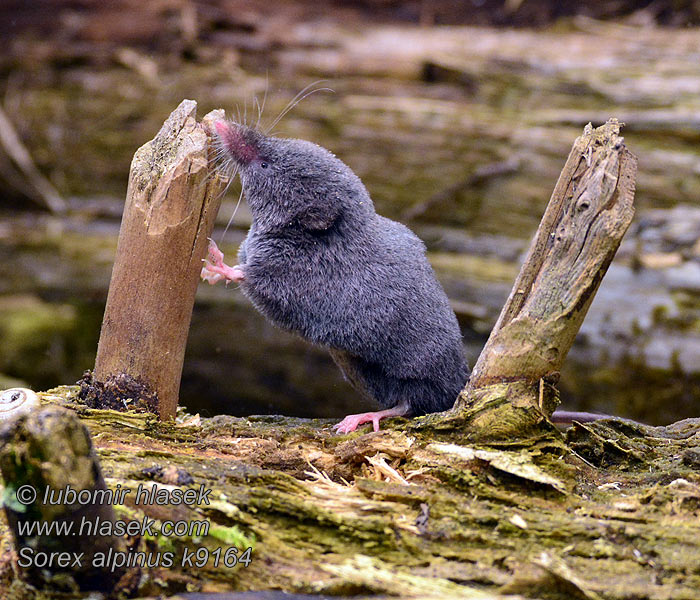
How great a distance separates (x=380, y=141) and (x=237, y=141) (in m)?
3.22

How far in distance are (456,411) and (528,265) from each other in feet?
2.42

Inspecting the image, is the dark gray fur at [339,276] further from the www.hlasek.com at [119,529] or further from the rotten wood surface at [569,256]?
the www.hlasek.com at [119,529]

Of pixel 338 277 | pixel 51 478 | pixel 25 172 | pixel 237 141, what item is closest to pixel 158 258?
pixel 237 141

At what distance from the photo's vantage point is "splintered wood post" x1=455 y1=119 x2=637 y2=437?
3.12 metres

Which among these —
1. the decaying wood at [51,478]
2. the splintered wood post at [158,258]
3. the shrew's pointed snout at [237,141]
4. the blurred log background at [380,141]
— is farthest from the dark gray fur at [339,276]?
the blurred log background at [380,141]

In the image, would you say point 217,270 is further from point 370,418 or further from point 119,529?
point 119,529

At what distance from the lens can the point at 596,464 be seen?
131 inches

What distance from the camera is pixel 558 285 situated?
318 cm

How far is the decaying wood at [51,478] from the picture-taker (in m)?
1.89

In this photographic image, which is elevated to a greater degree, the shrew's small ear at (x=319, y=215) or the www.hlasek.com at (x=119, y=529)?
the shrew's small ear at (x=319, y=215)

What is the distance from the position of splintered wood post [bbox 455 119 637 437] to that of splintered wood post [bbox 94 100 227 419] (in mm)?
1348

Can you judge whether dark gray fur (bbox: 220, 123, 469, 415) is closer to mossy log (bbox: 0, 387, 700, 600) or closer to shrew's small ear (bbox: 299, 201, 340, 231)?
shrew's small ear (bbox: 299, 201, 340, 231)

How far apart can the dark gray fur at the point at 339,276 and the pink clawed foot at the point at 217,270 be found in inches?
2.5

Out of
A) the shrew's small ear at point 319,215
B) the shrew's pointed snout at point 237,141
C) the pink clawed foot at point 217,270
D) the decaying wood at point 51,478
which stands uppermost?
the shrew's pointed snout at point 237,141
